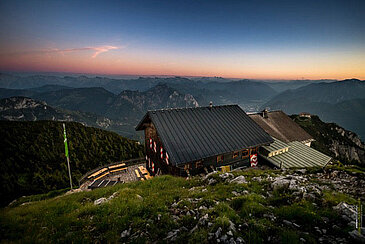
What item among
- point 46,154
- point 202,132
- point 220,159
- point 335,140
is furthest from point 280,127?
point 335,140

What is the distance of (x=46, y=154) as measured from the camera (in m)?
31.2

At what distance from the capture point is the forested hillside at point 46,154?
24.4 m

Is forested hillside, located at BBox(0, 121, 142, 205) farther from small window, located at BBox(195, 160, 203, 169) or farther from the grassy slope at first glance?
the grassy slope

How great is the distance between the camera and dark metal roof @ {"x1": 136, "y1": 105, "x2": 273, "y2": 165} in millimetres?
16766

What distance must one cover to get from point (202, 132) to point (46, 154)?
103ft

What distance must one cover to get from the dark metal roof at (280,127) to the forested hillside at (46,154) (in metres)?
29.6

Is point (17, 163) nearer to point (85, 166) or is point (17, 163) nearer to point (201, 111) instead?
point (85, 166)

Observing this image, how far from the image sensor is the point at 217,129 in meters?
20.4

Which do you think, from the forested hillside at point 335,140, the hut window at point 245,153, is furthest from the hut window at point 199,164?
the forested hillside at point 335,140

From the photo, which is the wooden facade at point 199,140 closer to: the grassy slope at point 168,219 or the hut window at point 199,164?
the hut window at point 199,164

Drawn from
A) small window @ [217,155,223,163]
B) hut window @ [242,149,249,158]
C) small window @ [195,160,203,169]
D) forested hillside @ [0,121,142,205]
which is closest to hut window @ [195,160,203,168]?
small window @ [195,160,203,169]

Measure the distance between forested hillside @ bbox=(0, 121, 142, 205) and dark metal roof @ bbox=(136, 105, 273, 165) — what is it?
1630cm

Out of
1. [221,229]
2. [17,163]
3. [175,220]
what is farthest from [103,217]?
[17,163]

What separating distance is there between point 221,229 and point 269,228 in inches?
64.4
